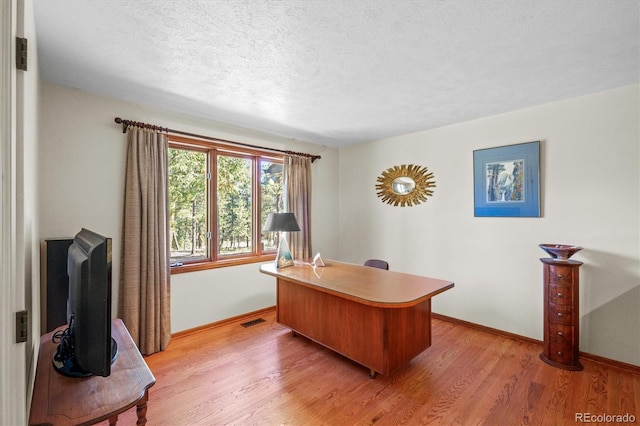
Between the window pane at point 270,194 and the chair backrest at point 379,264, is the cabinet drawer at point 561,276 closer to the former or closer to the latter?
the chair backrest at point 379,264

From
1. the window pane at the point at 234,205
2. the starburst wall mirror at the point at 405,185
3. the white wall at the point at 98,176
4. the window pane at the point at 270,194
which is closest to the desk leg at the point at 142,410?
the white wall at the point at 98,176

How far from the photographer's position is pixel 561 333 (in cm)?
255

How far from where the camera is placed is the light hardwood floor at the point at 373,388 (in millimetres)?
1944

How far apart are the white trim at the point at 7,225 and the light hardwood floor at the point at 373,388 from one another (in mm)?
1429

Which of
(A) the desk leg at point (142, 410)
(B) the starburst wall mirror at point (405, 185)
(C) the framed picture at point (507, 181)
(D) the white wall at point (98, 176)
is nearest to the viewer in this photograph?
(A) the desk leg at point (142, 410)

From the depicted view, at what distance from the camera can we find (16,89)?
909 mm

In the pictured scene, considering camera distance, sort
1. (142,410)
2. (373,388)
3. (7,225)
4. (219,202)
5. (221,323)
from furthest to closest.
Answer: (219,202)
(221,323)
(373,388)
(142,410)
(7,225)

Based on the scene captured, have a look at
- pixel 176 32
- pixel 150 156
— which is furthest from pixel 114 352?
pixel 150 156

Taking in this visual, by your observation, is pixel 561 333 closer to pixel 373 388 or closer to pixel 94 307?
pixel 373 388

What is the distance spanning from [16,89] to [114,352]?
1.21 m

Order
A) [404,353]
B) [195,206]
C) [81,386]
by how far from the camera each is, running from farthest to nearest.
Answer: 1. [195,206]
2. [404,353]
3. [81,386]

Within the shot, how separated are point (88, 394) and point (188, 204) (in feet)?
7.96

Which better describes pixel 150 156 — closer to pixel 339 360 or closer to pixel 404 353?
pixel 339 360

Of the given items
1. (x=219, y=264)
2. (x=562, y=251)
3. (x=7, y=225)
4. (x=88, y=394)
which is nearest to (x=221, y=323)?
(x=219, y=264)
